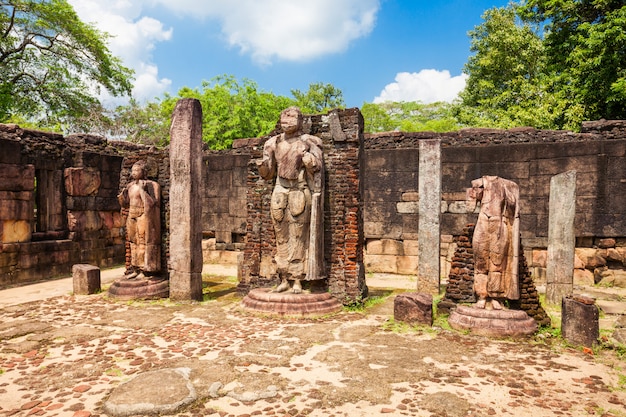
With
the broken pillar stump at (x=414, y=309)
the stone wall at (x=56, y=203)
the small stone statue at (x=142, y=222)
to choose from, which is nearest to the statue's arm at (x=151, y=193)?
the small stone statue at (x=142, y=222)

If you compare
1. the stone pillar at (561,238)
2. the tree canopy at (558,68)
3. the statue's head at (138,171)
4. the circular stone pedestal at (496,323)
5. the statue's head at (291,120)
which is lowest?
the circular stone pedestal at (496,323)

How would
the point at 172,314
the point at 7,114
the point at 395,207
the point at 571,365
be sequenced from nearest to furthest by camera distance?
the point at 571,365 → the point at 172,314 → the point at 395,207 → the point at 7,114

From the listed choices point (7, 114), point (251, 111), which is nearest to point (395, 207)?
point (251, 111)

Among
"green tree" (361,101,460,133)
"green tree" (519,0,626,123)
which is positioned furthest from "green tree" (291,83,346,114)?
"green tree" (519,0,626,123)

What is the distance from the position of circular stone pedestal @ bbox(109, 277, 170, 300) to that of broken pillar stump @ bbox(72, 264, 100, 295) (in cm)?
66

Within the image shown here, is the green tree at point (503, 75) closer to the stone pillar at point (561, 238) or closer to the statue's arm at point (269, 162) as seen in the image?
the stone pillar at point (561, 238)

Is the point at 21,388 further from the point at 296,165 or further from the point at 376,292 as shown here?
the point at 376,292

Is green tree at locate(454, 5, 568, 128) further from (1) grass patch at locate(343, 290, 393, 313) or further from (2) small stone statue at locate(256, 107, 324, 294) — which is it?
(2) small stone statue at locate(256, 107, 324, 294)

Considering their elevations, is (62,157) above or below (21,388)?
above

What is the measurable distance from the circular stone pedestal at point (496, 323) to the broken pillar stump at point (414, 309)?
398mm

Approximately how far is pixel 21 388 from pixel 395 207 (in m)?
8.65

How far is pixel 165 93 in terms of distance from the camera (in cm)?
2766

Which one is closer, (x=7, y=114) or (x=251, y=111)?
(x=7, y=114)

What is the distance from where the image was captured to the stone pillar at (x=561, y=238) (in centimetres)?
707
